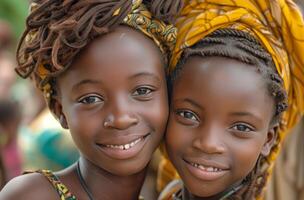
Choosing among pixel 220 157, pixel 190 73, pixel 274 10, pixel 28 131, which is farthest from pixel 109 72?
pixel 28 131

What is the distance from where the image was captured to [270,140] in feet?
9.87

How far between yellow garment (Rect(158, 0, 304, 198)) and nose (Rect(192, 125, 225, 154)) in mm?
307

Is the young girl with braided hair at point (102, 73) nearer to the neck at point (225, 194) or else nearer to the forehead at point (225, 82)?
the forehead at point (225, 82)

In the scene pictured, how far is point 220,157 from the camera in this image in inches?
111

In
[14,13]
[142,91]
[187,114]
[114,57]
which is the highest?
[114,57]

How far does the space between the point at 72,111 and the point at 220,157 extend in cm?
62

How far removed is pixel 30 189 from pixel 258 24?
1.13 metres

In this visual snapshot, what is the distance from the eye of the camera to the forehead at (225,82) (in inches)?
109

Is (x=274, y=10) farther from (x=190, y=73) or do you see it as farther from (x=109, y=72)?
(x=109, y=72)

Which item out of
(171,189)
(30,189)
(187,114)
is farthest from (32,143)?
(187,114)

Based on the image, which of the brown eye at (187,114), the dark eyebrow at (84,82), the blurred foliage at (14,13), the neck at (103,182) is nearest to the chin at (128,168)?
the neck at (103,182)

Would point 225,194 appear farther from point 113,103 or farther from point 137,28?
point 137,28

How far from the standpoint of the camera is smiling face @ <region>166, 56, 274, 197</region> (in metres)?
2.78

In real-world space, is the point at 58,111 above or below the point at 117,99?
below
